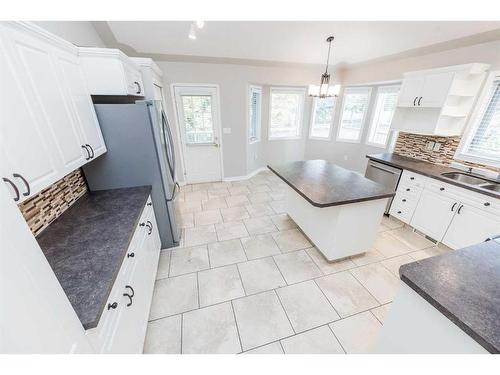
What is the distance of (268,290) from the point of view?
76.9 inches

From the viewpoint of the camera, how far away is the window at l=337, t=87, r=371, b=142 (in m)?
4.48

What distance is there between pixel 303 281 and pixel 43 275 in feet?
6.60

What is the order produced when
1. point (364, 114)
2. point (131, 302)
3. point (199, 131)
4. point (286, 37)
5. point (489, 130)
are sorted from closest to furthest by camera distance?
point (131, 302) < point (489, 130) < point (286, 37) < point (199, 131) < point (364, 114)

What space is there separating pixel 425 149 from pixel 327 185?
2.18 metres

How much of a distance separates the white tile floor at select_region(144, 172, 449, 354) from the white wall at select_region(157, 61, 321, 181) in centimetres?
190

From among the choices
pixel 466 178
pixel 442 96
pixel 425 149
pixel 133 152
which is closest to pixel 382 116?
pixel 425 149

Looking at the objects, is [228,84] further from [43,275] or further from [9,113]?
[43,275]

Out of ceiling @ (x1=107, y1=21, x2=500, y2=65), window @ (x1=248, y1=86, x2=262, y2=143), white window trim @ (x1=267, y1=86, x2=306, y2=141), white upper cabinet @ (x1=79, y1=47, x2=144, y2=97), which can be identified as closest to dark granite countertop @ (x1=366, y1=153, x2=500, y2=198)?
ceiling @ (x1=107, y1=21, x2=500, y2=65)

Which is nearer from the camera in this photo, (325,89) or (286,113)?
(325,89)

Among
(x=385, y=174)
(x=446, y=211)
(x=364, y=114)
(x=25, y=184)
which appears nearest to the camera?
(x=25, y=184)

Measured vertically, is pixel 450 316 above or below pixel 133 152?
below

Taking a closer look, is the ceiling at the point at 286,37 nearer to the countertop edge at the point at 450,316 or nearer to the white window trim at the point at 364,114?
the white window trim at the point at 364,114

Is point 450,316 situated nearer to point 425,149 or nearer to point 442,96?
point 442,96
